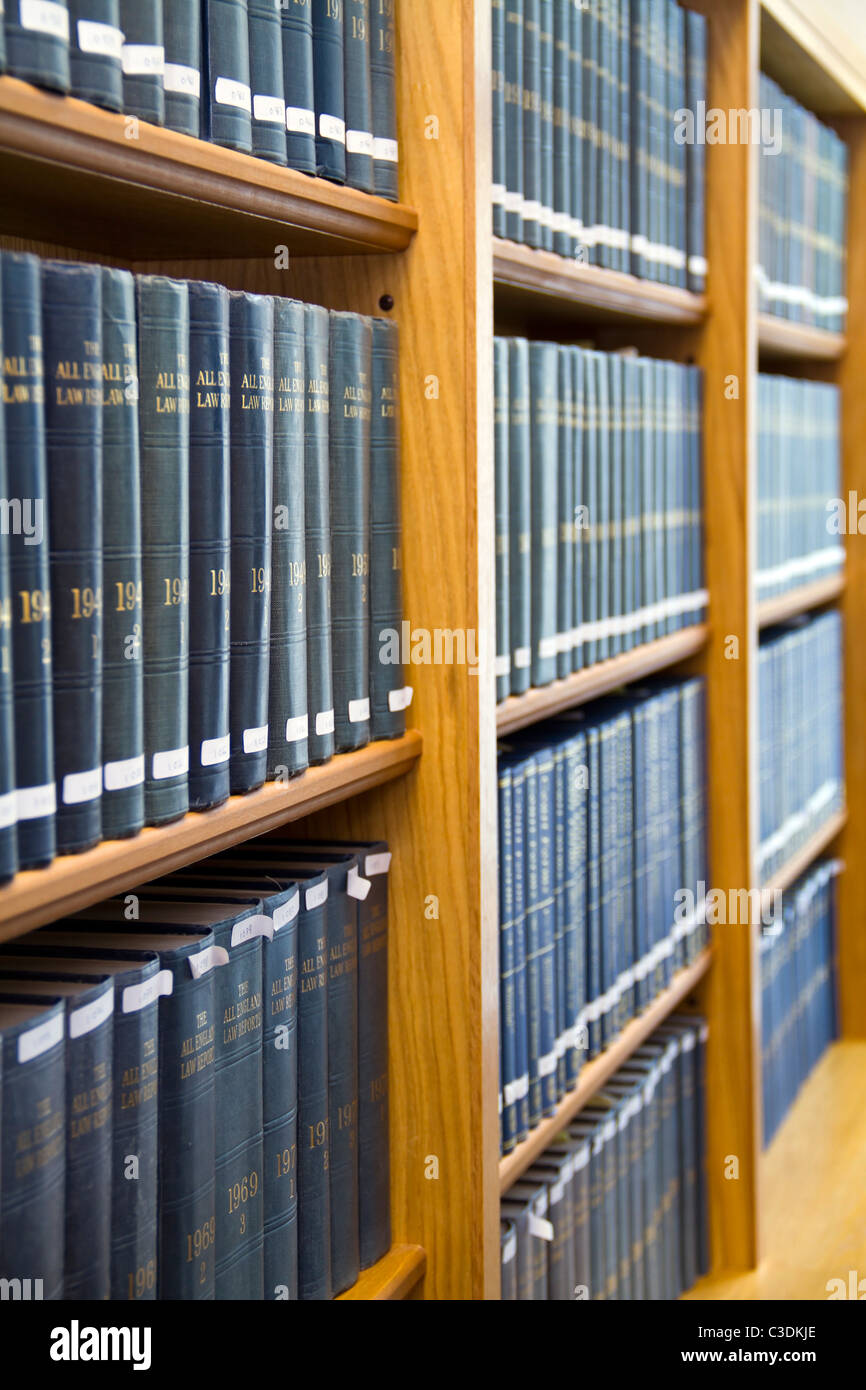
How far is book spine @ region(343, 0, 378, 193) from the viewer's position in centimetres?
112

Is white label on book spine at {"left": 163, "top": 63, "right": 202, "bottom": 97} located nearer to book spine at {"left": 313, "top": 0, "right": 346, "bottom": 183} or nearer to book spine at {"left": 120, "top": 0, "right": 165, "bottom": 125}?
book spine at {"left": 120, "top": 0, "right": 165, "bottom": 125}

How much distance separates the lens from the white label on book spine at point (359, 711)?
115cm

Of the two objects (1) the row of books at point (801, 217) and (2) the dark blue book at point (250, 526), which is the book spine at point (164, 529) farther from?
(1) the row of books at point (801, 217)

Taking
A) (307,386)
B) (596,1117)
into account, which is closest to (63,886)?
(307,386)

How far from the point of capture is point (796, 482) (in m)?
2.50

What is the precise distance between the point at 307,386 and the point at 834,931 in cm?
225

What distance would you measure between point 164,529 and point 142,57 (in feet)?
0.89

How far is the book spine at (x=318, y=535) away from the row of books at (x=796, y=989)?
1540mm

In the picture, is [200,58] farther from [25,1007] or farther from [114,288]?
[25,1007]

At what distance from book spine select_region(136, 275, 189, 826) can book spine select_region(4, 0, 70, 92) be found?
0.12m

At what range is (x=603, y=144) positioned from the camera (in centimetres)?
160

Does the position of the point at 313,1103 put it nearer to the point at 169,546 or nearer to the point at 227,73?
the point at 169,546

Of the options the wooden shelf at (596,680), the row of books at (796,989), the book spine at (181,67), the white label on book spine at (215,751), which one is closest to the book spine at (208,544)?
the white label on book spine at (215,751)

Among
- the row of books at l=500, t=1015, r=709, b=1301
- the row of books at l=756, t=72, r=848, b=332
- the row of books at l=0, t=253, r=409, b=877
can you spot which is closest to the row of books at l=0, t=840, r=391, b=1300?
the row of books at l=0, t=253, r=409, b=877
